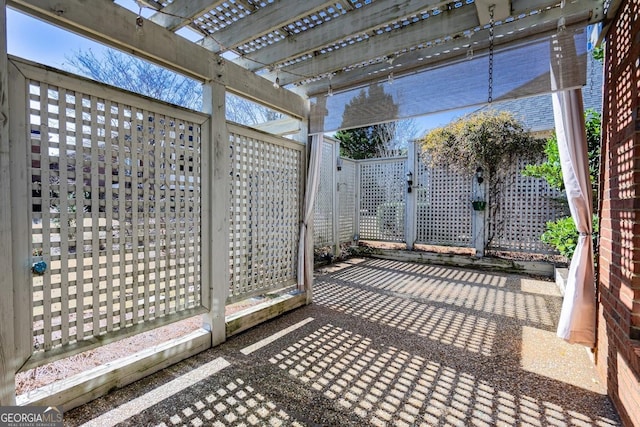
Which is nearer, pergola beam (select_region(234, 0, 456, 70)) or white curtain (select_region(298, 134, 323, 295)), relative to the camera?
pergola beam (select_region(234, 0, 456, 70))

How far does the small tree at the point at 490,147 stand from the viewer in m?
5.25

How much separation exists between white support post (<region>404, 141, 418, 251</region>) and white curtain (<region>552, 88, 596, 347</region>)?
4276 mm

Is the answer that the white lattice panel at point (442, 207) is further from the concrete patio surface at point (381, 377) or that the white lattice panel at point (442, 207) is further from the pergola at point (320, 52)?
the pergola at point (320, 52)

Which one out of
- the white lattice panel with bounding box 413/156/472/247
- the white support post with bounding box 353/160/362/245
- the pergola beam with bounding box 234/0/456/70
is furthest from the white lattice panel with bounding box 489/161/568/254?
the pergola beam with bounding box 234/0/456/70

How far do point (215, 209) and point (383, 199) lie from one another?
16.5 ft

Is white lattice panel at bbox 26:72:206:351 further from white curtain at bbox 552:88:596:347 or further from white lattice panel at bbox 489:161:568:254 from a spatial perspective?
white lattice panel at bbox 489:161:568:254

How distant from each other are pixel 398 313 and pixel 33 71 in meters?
3.41

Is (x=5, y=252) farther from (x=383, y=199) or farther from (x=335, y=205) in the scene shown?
(x=383, y=199)

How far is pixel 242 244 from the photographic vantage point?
2.83 meters

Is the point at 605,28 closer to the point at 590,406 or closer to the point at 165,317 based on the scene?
the point at 590,406

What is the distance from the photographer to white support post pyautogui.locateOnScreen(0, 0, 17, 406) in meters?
1.44

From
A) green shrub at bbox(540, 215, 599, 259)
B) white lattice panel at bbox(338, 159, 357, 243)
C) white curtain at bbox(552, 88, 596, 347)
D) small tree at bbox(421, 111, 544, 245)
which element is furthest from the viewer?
white lattice panel at bbox(338, 159, 357, 243)

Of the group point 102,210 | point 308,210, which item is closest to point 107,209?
point 102,210

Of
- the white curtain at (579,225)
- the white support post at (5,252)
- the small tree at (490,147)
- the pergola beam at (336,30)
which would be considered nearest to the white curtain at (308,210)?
the pergola beam at (336,30)
